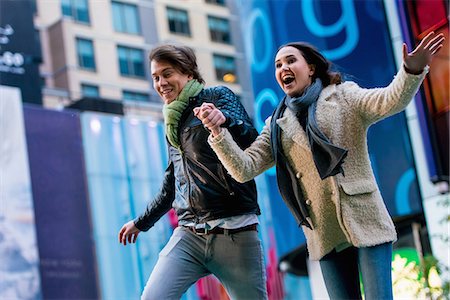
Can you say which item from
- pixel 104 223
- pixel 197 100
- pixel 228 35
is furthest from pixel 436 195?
pixel 228 35

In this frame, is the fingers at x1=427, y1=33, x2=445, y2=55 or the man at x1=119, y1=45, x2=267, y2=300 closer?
the fingers at x1=427, y1=33, x2=445, y2=55

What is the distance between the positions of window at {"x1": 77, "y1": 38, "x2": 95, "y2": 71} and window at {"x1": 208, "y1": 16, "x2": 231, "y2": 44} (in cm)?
656

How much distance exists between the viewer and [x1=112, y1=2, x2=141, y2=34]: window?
4266 cm

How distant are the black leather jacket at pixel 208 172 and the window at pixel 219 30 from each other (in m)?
40.9

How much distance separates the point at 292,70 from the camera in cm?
486

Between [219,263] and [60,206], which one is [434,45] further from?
[60,206]

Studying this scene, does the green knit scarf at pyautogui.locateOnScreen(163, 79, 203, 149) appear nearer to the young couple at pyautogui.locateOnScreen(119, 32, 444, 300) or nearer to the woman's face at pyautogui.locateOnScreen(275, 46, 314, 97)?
the young couple at pyautogui.locateOnScreen(119, 32, 444, 300)

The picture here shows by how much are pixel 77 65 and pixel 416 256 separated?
23.7 m

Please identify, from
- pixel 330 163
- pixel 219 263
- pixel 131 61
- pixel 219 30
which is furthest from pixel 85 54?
pixel 330 163

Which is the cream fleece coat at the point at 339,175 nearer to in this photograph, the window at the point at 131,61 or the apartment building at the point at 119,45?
the apartment building at the point at 119,45

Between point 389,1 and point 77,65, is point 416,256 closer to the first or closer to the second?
point 389,1

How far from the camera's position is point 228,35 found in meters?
46.5

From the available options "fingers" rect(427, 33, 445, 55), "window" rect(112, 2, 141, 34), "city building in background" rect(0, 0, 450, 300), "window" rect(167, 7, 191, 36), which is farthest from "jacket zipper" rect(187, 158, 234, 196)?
"window" rect(167, 7, 191, 36)

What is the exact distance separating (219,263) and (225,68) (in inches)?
1606
